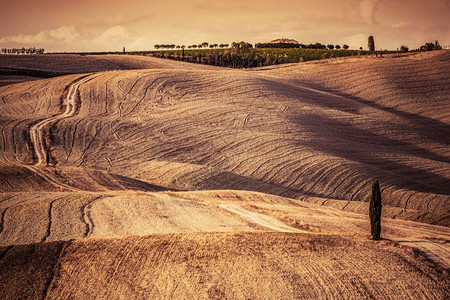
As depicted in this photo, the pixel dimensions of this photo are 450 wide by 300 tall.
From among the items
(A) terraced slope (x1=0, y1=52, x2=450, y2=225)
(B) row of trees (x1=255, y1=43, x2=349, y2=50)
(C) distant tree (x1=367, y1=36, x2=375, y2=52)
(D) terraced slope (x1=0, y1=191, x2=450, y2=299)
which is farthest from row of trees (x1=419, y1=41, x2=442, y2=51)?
(D) terraced slope (x1=0, y1=191, x2=450, y2=299)

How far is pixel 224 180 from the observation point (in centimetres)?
3484

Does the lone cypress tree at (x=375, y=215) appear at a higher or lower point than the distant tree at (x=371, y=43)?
lower

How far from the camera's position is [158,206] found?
2392cm

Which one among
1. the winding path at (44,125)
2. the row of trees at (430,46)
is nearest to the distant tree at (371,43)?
the row of trees at (430,46)

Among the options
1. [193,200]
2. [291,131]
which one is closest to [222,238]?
[193,200]

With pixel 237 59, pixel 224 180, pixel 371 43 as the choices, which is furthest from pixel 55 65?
pixel 371 43

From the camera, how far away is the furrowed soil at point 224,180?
14.3 m

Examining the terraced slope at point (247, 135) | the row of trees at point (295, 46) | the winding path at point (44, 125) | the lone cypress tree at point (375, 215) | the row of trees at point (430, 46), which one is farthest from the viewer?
the row of trees at point (295, 46)

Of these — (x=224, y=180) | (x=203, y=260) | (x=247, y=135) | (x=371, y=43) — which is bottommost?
(x=224, y=180)

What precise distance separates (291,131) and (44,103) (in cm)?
2476

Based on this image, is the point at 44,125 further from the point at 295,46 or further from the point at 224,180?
the point at 295,46

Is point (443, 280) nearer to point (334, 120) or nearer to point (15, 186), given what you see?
point (15, 186)

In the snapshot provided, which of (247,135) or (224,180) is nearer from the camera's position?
(224,180)

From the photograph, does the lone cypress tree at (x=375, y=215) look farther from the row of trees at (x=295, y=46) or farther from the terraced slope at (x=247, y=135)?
the row of trees at (x=295, y=46)
